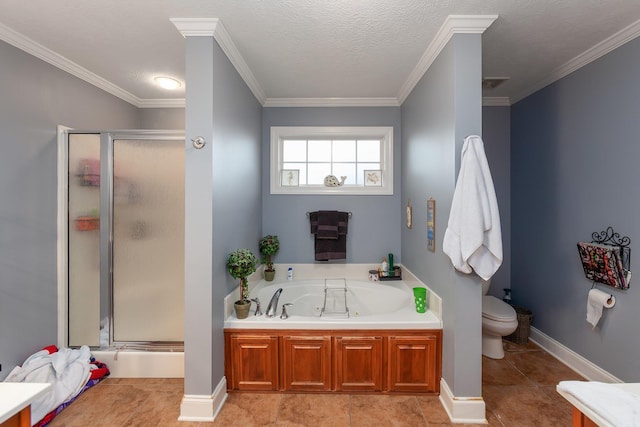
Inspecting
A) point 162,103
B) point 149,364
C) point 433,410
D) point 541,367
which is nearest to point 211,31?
point 162,103

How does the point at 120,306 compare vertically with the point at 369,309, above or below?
above

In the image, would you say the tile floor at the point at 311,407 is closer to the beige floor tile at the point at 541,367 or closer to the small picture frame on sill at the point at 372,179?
the beige floor tile at the point at 541,367

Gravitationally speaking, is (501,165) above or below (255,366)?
above

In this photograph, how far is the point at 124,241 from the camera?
2.48 m

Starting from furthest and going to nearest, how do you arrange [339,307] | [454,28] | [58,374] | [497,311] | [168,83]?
[339,307] → [168,83] → [497,311] → [58,374] → [454,28]

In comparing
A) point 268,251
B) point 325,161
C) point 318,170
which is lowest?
point 268,251

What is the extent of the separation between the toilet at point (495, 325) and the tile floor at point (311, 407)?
34cm

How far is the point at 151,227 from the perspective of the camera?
2469 millimetres

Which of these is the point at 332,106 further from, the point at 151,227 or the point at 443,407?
the point at 443,407

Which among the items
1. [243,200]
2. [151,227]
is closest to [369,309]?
[243,200]

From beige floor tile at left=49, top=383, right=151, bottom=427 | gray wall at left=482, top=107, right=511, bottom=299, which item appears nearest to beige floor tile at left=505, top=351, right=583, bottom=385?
gray wall at left=482, top=107, right=511, bottom=299

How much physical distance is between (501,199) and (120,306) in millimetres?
3897

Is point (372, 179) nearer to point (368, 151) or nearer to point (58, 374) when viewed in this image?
point (368, 151)

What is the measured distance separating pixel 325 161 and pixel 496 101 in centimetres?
202
